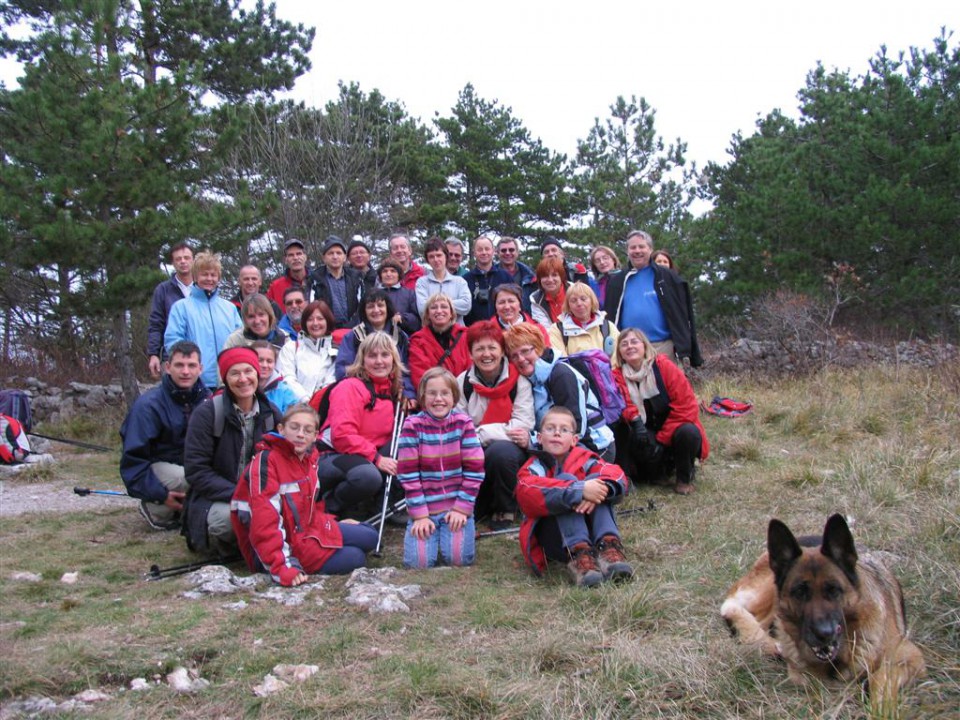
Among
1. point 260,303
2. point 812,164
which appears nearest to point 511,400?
point 260,303

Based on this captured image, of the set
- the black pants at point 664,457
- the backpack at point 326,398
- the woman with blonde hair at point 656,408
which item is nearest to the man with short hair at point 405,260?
the backpack at point 326,398

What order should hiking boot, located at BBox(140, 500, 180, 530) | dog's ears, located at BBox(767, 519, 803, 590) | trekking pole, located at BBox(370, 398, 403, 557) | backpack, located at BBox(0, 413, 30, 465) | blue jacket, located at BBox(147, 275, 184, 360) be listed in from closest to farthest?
dog's ears, located at BBox(767, 519, 803, 590), trekking pole, located at BBox(370, 398, 403, 557), hiking boot, located at BBox(140, 500, 180, 530), blue jacket, located at BBox(147, 275, 184, 360), backpack, located at BBox(0, 413, 30, 465)

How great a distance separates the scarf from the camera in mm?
5930

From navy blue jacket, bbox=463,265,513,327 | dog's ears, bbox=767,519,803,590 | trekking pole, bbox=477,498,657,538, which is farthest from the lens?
navy blue jacket, bbox=463,265,513,327

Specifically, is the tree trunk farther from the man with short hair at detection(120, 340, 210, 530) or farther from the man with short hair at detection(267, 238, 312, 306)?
the man with short hair at detection(120, 340, 210, 530)

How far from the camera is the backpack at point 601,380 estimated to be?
18.8ft

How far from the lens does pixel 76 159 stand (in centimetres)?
877

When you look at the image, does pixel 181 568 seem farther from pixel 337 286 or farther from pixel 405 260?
pixel 405 260

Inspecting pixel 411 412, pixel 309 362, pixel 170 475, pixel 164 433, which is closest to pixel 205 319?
pixel 309 362

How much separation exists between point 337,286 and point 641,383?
3034mm

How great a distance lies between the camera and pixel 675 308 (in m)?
6.85

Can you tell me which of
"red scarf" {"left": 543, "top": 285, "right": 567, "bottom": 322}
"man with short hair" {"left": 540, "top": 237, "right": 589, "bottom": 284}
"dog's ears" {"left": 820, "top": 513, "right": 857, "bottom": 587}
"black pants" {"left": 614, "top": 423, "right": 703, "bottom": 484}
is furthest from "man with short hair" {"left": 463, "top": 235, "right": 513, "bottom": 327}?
"dog's ears" {"left": 820, "top": 513, "right": 857, "bottom": 587}

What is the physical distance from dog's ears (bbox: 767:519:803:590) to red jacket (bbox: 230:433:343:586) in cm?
264

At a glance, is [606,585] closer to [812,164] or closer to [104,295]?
[104,295]
